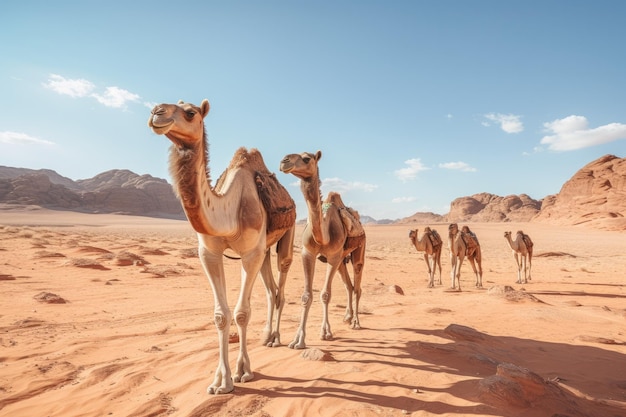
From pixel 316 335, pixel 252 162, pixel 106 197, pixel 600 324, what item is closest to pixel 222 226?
pixel 252 162

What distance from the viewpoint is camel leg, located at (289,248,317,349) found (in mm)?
5762

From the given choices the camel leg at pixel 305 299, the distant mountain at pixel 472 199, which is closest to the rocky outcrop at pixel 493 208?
the distant mountain at pixel 472 199

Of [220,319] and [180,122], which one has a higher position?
[180,122]

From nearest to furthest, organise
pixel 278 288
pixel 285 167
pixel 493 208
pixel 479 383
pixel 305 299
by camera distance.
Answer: pixel 479 383 → pixel 285 167 → pixel 305 299 → pixel 278 288 → pixel 493 208

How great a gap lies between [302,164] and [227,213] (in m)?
1.66

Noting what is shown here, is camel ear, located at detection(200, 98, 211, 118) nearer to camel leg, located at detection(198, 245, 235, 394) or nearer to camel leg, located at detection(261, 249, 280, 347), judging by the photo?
camel leg, located at detection(198, 245, 235, 394)

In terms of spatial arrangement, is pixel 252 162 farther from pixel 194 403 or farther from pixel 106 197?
pixel 106 197

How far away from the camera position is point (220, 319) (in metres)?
4.22

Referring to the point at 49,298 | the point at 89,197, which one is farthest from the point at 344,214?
the point at 89,197

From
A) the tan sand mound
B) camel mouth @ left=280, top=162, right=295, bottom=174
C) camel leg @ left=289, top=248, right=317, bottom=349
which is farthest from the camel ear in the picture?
the tan sand mound

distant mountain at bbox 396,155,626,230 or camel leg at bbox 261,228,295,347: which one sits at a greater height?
distant mountain at bbox 396,155,626,230

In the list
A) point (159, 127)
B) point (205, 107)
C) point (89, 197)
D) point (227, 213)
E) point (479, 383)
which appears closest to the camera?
point (159, 127)

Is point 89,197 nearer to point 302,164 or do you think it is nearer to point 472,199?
point 302,164

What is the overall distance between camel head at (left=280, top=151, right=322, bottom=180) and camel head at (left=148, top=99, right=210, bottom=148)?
153cm
